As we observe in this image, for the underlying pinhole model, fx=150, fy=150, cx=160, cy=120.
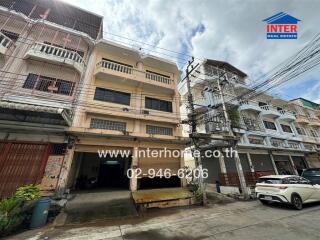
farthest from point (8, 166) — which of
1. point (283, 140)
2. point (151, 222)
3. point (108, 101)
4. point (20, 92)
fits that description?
point (283, 140)

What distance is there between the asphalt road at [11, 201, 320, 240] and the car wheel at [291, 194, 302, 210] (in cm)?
35

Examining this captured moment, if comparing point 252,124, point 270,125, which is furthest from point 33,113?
point 270,125

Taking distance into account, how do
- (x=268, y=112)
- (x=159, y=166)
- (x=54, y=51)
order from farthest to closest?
(x=268, y=112) → (x=159, y=166) → (x=54, y=51)

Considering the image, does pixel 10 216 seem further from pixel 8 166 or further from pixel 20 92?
pixel 20 92

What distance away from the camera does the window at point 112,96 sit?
36.5ft

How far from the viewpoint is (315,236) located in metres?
4.30

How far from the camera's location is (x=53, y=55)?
9609 mm

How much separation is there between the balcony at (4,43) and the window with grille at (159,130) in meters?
9.92

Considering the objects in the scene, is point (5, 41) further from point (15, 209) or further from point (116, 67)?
point (15, 209)

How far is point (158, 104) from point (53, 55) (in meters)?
8.07

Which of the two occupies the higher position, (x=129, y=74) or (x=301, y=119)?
(x=301, y=119)

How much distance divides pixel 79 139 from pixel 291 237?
10.1m

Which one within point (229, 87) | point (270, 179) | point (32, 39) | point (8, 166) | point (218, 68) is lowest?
point (270, 179)

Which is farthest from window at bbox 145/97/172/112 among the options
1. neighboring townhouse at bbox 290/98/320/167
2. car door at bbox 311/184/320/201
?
neighboring townhouse at bbox 290/98/320/167
